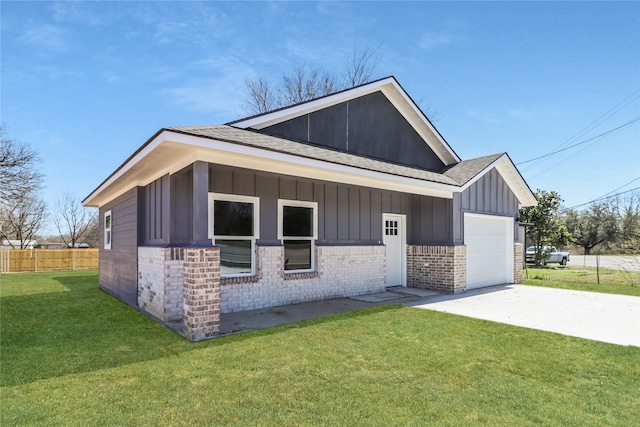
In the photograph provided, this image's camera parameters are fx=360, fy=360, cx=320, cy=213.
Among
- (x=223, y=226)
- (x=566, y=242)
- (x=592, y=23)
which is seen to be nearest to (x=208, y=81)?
(x=223, y=226)

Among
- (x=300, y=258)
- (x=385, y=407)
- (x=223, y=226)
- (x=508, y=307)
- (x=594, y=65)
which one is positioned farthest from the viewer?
(x=594, y=65)

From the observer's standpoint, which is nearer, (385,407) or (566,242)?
(385,407)

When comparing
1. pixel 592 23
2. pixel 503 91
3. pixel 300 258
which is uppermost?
pixel 592 23

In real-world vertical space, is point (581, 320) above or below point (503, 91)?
below

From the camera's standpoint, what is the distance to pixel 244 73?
2361 centimetres

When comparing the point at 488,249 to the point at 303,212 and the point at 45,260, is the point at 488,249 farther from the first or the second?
the point at 45,260

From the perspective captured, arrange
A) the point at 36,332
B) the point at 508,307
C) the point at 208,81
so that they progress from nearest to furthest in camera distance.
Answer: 1. the point at 36,332
2. the point at 508,307
3. the point at 208,81

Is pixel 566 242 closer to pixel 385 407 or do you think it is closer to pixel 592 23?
pixel 592 23

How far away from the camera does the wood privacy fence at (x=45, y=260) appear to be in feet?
67.4

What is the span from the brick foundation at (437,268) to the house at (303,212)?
35 millimetres

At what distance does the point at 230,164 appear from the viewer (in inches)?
246

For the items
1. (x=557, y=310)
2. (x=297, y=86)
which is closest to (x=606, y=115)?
(x=297, y=86)

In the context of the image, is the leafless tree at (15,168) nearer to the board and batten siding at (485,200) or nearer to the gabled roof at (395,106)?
the gabled roof at (395,106)

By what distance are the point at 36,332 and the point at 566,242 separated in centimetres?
2555
